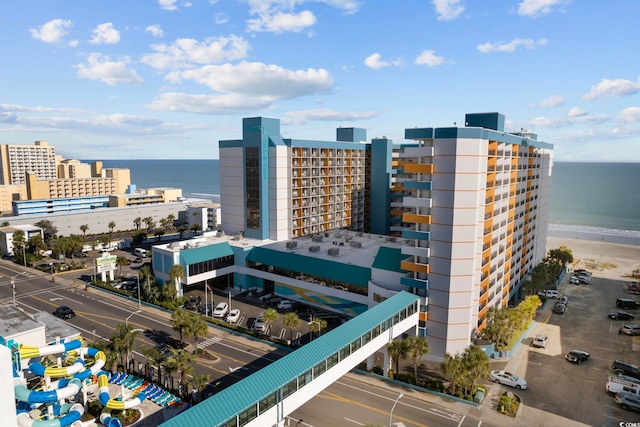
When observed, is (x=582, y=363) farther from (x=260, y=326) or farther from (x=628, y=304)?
(x=260, y=326)

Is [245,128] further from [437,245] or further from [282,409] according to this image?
[282,409]

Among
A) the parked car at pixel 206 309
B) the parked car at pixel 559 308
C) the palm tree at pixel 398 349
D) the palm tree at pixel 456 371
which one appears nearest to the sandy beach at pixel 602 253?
the parked car at pixel 559 308

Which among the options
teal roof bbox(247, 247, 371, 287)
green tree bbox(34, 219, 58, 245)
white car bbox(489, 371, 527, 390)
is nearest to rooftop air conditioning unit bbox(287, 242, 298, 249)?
teal roof bbox(247, 247, 371, 287)

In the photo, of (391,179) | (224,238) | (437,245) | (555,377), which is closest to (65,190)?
(224,238)

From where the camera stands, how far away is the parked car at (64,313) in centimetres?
6562

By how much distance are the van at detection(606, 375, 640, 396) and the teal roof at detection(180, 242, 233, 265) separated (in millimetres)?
Answer: 61167

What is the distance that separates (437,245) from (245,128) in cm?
4924

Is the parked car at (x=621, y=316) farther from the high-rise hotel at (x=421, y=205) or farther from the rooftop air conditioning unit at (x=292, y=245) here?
the rooftop air conditioning unit at (x=292, y=245)

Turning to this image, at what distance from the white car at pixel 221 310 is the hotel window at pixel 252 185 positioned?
20392 millimetres

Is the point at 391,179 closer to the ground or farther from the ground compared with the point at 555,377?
farther from the ground

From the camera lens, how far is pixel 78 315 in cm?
6688

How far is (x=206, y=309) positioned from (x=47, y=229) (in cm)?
7840

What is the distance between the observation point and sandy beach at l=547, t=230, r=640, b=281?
10012 cm

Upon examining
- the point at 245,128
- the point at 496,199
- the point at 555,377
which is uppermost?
the point at 245,128
